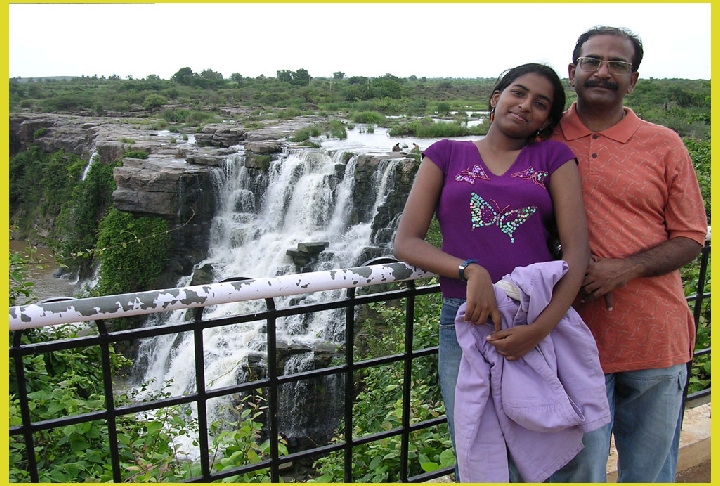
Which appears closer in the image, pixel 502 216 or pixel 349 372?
pixel 502 216

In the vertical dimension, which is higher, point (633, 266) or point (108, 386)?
point (633, 266)

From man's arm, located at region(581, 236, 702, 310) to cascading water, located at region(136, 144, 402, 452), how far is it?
9.49 m

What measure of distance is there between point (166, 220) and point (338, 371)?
18.5 meters

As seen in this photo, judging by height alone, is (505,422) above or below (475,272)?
below

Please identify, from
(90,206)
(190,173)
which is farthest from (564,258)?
(90,206)

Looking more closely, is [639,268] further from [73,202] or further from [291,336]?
[73,202]

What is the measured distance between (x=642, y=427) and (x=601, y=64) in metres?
1.04

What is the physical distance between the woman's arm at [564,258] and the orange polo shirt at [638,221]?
0.13m

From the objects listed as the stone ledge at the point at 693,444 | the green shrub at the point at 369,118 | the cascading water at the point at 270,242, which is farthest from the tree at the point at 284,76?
the stone ledge at the point at 693,444

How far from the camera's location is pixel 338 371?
6.23ft

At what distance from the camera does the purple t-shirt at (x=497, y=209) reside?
160cm

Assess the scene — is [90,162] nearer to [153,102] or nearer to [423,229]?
[153,102]

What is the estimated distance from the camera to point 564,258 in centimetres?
163

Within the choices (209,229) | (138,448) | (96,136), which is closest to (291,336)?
(209,229)
